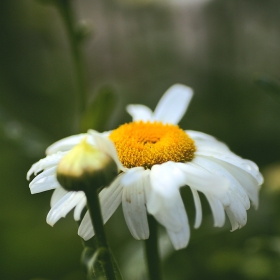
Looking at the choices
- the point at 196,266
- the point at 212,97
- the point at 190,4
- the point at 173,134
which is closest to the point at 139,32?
the point at 190,4

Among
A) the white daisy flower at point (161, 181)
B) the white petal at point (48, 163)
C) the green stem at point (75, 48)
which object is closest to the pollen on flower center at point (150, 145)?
the white daisy flower at point (161, 181)

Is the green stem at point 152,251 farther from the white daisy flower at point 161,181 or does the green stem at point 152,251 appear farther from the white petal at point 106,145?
the white petal at point 106,145

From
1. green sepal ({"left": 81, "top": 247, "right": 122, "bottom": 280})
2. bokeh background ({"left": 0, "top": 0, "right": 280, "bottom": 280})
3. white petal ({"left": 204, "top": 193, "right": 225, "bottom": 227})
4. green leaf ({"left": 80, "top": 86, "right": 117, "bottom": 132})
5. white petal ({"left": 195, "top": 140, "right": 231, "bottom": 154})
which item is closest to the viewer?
green sepal ({"left": 81, "top": 247, "right": 122, "bottom": 280})

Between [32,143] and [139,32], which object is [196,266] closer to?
[32,143]

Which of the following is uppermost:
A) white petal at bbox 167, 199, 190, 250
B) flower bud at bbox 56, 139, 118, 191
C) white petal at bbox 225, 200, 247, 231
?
flower bud at bbox 56, 139, 118, 191

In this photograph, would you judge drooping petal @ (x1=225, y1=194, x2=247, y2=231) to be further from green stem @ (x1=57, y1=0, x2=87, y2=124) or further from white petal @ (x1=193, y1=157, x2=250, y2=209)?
green stem @ (x1=57, y1=0, x2=87, y2=124)

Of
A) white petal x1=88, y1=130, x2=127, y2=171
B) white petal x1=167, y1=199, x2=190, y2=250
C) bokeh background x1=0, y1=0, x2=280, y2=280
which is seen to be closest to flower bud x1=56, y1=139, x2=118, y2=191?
white petal x1=88, y1=130, x2=127, y2=171
